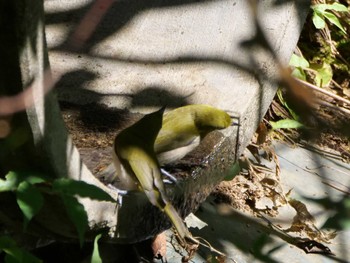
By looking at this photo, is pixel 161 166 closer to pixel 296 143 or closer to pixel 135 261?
pixel 135 261

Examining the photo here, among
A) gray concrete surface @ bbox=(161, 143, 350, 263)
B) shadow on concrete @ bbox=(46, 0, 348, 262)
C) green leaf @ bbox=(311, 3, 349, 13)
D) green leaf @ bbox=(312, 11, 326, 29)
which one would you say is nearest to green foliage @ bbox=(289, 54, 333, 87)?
green leaf @ bbox=(312, 11, 326, 29)

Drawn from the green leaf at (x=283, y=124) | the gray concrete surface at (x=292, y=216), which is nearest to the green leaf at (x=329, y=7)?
the green leaf at (x=283, y=124)

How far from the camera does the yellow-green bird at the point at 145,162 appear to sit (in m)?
2.72

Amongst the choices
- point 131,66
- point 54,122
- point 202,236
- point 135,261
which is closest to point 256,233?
point 202,236

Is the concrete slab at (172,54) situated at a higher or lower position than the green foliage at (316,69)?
higher

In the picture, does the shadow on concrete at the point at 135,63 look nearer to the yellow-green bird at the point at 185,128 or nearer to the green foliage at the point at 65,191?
the yellow-green bird at the point at 185,128

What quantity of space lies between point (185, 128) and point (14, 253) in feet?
3.58

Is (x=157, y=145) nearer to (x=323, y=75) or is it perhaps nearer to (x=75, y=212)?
(x=75, y=212)

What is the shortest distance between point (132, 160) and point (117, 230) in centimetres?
27

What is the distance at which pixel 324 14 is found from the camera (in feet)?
17.1

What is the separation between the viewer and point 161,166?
3109 mm

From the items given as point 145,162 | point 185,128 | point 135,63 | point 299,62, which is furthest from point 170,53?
point 299,62

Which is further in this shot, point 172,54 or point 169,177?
point 172,54

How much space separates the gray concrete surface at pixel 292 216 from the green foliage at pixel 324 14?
3.29ft
